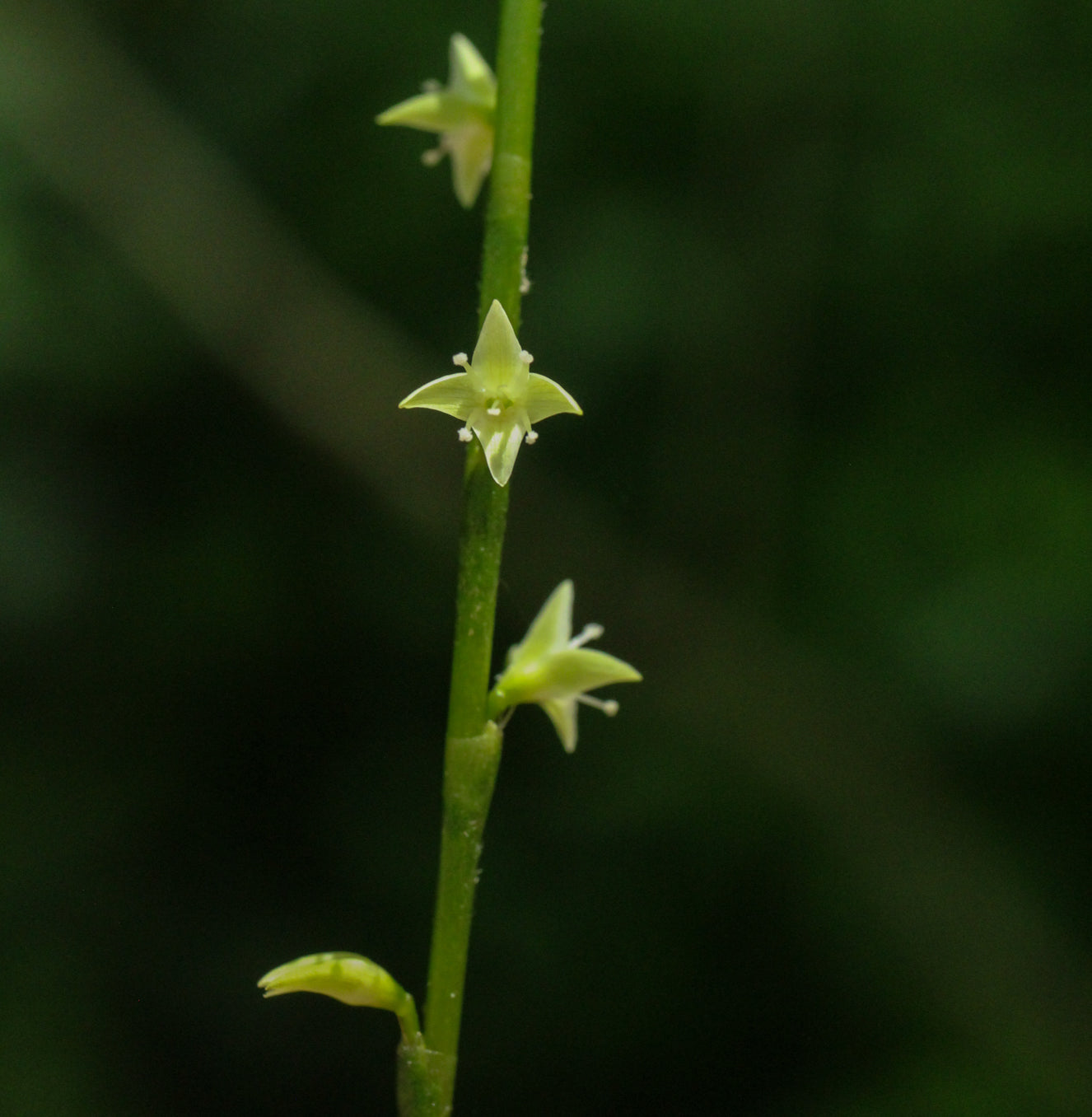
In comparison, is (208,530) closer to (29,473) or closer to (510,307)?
(29,473)

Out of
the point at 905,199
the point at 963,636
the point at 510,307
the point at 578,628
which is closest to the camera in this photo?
the point at 510,307

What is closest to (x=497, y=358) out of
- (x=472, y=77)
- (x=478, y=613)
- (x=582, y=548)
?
(x=478, y=613)

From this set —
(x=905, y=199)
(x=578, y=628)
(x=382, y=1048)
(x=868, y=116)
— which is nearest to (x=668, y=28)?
(x=868, y=116)

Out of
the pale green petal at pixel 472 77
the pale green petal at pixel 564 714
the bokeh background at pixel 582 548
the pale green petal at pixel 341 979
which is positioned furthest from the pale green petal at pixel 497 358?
the bokeh background at pixel 582 548

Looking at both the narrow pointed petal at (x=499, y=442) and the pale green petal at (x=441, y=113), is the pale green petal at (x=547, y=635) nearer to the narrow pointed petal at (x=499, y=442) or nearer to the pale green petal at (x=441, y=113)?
the narrow pointed petal at (x=499, y=442)

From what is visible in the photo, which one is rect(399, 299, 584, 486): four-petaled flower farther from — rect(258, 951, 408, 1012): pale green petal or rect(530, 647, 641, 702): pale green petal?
rect(258, 951, 408, 1012): pale green petal
